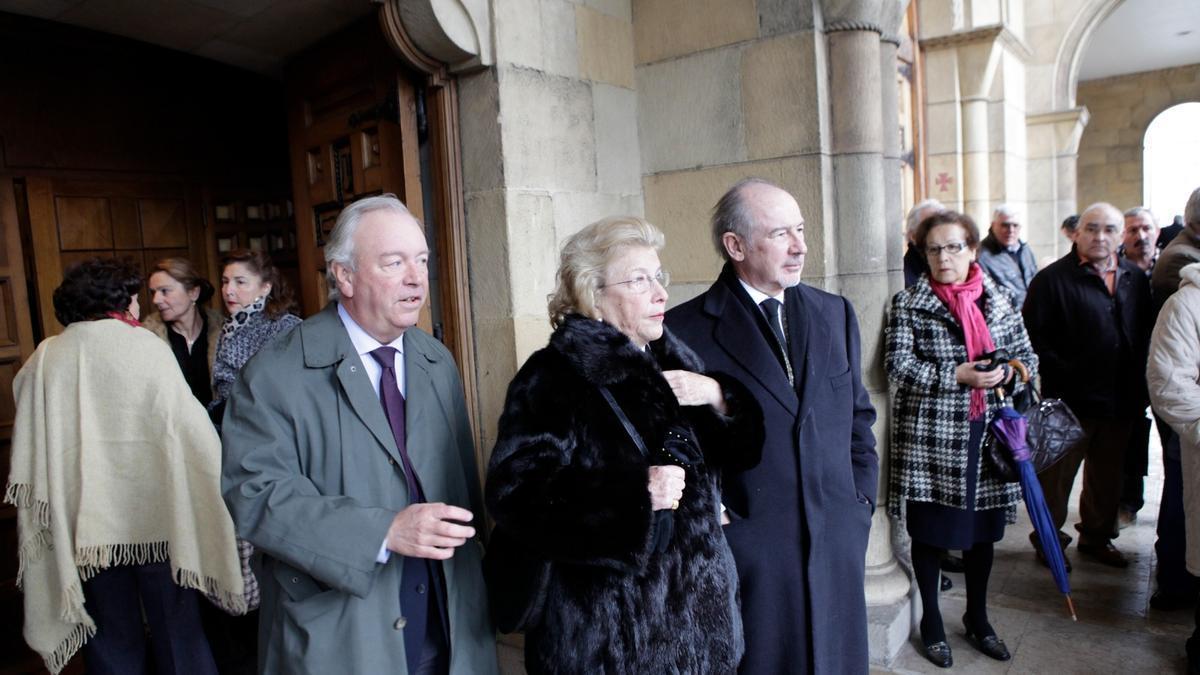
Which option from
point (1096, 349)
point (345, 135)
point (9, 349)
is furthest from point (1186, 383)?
point (9, 349)

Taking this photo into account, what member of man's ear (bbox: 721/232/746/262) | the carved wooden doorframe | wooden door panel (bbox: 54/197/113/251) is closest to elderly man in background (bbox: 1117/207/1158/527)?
man's ear (bbox: 721/232/746/262)

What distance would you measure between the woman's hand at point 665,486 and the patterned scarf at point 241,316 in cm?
205

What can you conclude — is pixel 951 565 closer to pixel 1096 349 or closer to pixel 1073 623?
pixel 1073 623

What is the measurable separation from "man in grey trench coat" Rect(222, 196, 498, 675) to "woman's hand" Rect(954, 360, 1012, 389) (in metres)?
1.84

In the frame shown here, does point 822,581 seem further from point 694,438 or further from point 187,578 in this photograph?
point 187,578

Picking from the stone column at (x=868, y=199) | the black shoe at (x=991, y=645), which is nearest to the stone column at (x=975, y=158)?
the stone column at (x=868, y=199)

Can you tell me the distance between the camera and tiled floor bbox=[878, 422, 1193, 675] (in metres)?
2.89

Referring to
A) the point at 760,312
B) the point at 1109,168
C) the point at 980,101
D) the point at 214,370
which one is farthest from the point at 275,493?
the point at 1109,168

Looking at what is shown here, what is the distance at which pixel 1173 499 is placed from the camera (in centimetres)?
340

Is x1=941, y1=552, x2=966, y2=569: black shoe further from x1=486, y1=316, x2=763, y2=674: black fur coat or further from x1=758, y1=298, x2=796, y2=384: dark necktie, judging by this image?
x1=486, y1=316, x2=763, y2=674: black fur coat

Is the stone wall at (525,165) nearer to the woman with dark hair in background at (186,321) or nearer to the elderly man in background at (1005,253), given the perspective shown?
the woman with dark hair in background at (186,321)

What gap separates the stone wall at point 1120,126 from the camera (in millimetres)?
11734

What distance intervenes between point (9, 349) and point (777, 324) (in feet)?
11.0

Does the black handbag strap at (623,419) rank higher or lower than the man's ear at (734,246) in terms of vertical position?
lower
